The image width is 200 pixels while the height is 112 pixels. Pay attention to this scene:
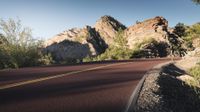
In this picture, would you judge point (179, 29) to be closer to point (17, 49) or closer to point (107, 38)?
point (107, 38)

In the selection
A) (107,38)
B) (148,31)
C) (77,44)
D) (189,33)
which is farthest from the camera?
(107,38)

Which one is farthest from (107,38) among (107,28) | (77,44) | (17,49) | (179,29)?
(17,49)

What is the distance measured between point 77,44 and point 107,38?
49.6 ft

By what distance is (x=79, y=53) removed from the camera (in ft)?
283

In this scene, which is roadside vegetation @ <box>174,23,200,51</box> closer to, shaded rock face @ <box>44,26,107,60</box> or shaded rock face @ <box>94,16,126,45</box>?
shaded rock face @ <box>94,16,126,45</box>

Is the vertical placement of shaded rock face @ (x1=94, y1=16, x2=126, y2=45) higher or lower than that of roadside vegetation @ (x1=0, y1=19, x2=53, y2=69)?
higher

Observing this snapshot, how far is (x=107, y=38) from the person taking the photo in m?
103

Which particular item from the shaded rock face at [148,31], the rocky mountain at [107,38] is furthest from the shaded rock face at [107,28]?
the shaded rock face at [148,31]

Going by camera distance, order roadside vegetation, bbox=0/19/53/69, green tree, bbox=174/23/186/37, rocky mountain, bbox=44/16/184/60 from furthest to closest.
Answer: green tree, bbox=174/23/186/37 → rocky mountain, bbox=44/16/184/60 → roadside vegetation, bbox=0/19/53/69

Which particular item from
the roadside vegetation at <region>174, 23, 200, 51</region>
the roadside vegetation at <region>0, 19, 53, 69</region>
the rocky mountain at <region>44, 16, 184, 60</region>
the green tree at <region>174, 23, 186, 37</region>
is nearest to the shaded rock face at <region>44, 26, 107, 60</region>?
the rocky mountain at <region>44, 16, 184, 60</region>

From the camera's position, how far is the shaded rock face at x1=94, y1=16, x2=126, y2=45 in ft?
336

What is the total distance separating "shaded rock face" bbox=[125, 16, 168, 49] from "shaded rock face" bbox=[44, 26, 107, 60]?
37.9 feet

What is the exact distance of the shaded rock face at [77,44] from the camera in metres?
85.9

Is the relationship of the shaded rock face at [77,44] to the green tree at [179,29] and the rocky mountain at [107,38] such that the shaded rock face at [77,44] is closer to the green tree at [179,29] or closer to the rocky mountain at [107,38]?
the rocky mountain at [107,38]
